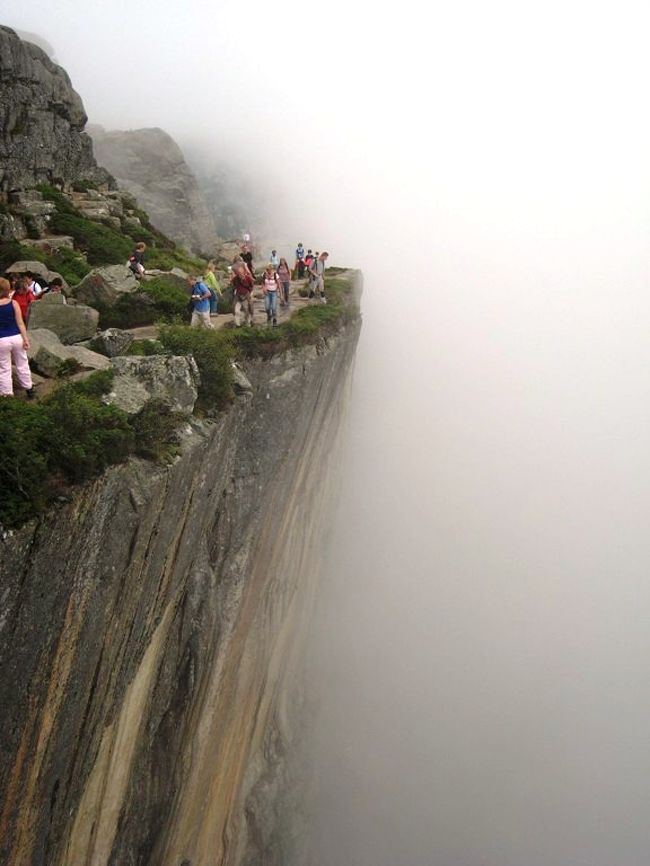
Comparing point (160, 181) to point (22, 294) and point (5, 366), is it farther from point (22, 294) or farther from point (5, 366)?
point (5, 366)

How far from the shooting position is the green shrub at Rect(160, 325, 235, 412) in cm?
1207

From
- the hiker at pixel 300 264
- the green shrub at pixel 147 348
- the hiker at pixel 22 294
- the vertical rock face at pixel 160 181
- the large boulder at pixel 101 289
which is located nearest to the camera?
the hiker at pixel 22 294

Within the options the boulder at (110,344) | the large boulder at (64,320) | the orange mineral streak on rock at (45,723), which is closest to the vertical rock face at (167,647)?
the orange mineral streak on rock at (45,723)

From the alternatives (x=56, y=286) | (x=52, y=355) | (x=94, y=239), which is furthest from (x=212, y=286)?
(x=94, y=239)

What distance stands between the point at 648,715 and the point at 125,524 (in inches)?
1682

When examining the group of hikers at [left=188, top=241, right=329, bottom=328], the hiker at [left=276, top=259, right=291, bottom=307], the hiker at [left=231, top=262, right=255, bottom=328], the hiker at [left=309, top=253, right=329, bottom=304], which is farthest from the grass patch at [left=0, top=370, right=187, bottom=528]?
the hiker at [left=309, top=253, right=329, bottom=304]

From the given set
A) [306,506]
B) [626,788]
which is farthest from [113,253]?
[626,788]

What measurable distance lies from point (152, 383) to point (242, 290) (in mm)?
6243

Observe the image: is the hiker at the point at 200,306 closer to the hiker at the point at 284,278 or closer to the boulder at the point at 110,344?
the boulder at the point at 110,344

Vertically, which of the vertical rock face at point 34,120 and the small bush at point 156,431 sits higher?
the vertical rock face at point 34,120

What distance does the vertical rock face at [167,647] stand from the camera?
775 centimetres

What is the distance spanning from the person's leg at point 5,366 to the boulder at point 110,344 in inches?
112

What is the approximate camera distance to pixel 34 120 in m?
27.0

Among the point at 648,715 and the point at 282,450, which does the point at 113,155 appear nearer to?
the point at 282,450
